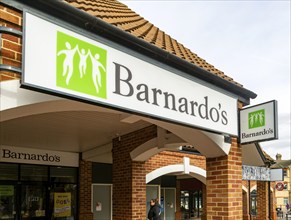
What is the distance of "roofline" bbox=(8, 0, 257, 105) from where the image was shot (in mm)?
3594

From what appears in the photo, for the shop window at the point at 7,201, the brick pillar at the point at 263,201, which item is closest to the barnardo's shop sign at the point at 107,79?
the brick pillar at the point at 263,201

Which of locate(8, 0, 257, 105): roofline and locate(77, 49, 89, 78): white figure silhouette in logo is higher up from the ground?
locate(8, 0, 257, 105): roofline

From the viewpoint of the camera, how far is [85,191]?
13938 millimetres

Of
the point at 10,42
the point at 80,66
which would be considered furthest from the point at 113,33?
the point at 10,42

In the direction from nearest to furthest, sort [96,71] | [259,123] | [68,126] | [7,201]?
1. [96,71]
2. [259,123]
3. [68,126]
4. [7,201]

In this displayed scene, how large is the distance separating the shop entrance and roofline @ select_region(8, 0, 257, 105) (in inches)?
339

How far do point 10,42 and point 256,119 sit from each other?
428 cm

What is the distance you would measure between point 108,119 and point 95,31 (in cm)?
480

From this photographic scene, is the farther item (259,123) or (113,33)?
(259,123)

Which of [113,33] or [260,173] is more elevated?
[113,33]

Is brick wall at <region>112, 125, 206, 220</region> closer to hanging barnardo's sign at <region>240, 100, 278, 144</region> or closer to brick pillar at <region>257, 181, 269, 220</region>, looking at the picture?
hanging barnardo's sign at <region>240, 100, 278, 144</region>

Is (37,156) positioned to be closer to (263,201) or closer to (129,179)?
(129,179)

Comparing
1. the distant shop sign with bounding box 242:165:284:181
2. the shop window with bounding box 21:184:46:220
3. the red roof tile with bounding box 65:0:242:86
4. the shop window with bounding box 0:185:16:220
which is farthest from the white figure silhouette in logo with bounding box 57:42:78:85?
the shop window with bounding box 21:184:46:220

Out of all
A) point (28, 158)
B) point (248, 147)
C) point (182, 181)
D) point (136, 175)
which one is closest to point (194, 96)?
point (248, 147)
